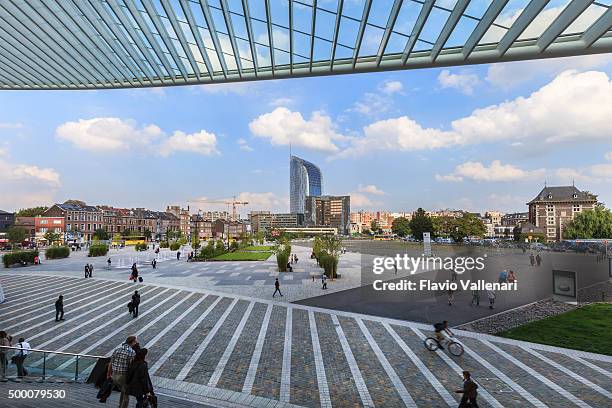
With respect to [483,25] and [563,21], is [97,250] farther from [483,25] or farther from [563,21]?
[563,21]

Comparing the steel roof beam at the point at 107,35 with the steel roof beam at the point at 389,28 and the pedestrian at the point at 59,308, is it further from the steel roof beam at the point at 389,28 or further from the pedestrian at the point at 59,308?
the pedestrian at the point at 59,308

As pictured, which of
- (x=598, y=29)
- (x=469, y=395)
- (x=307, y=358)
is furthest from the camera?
(x=307, y=358)

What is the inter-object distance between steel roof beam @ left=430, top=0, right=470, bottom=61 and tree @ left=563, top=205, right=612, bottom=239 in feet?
241

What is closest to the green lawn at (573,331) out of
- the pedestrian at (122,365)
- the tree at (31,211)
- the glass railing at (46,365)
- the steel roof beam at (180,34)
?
the pedestrian at (122,365)

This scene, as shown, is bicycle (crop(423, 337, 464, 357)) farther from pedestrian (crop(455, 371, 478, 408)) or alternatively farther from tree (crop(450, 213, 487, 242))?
tree (crop(450, 213, 487, 242))

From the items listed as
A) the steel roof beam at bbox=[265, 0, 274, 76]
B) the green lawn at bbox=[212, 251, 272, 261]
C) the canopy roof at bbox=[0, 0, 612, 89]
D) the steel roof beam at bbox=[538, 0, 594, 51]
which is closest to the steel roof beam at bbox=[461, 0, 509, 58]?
the canopy roof at bbox=[0, 0, 612, 89]

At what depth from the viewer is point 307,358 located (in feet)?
35.8

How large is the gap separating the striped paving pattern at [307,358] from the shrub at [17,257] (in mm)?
23619

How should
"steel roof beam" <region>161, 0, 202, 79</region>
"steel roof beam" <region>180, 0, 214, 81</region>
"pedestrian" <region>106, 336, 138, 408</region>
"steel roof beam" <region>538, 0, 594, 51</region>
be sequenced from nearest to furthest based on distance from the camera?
"pedestrian" <region>106, 336, 138, 408</region>, "steel roof beam" <region>538, 0, 594, 51</region>, "steel roof beam" <region>180, 0, 214, 81</region>, "steel roof beam" <region>161, 0, 202, 79</region>

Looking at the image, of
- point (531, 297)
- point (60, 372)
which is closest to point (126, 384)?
point (60, 372)

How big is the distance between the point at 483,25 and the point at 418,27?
1.74 metres

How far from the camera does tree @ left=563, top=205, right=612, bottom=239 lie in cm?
6538

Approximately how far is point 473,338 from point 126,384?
11.6 meters

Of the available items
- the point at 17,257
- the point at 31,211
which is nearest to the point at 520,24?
the point at 17,257
